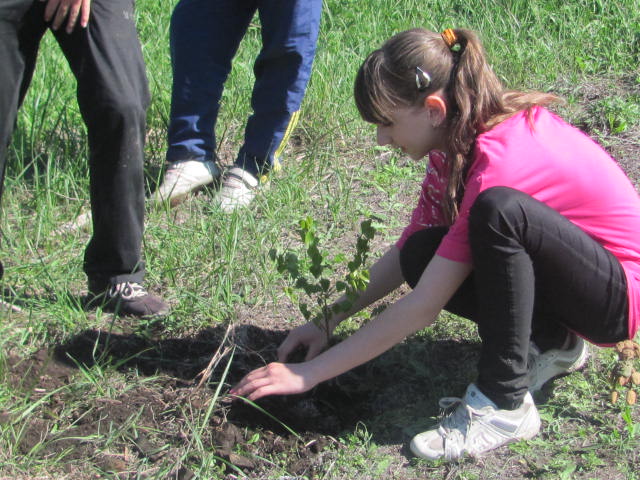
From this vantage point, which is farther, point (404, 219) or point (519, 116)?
point (404, 219)

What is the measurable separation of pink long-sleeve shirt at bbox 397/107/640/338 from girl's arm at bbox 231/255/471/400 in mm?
59

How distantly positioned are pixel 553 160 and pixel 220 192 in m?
1.64

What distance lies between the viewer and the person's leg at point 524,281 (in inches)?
75.3

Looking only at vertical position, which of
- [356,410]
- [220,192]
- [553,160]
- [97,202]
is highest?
[553,160]

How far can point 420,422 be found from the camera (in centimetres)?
225

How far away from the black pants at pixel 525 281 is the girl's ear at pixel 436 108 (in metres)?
0.23

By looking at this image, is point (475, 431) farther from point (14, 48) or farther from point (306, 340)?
point (14, 48)

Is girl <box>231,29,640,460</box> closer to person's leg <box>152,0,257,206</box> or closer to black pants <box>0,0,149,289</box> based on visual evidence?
black pants <box>0,0,149,289</box>

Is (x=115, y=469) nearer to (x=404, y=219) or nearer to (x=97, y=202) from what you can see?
(x=97, y=202)

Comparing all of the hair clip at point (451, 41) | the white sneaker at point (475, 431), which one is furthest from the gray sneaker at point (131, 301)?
the hair clip at point (451, 41)

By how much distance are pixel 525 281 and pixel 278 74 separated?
169cm

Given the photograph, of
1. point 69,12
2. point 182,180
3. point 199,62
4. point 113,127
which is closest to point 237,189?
point 182,180

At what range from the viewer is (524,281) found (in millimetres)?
1962

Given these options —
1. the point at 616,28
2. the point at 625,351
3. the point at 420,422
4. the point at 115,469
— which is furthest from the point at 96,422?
the point at 616,28
